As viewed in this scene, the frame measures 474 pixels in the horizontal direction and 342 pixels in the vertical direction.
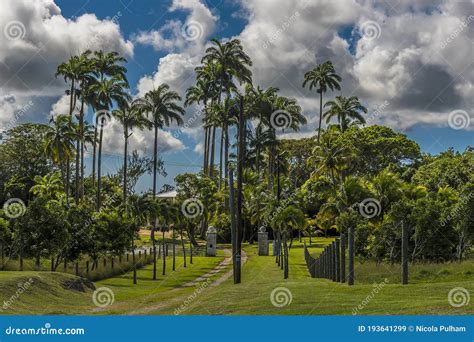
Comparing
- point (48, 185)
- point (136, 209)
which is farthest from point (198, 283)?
point (48, 185)

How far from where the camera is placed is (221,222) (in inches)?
3300

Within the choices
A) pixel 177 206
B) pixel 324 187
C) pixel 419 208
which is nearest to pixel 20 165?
pixel 177 206

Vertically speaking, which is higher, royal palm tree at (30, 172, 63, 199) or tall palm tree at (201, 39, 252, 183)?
tall palm tree at (201, 39, 252, 183)

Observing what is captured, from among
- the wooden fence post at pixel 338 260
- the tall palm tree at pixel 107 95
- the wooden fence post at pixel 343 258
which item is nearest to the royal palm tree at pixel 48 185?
the tall palm tree at pixel 107 95

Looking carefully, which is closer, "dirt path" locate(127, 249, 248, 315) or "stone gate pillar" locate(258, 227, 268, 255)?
"dirt path" locate(127, 249, 248, 315)

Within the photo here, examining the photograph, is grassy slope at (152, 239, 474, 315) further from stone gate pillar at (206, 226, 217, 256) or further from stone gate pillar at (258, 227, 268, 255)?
stone gate pillar at (206, 226, 217, 256)

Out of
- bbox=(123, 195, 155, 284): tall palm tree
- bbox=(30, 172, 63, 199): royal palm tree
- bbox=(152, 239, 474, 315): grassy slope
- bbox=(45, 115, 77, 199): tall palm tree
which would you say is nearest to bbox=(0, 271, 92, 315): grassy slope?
bbox=(152, 239, 474, 315): grassy slope

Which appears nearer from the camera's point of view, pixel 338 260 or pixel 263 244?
pixel 338 260

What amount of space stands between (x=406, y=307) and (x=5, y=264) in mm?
27696

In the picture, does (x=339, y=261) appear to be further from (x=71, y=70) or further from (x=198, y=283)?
(x=71, y=70)

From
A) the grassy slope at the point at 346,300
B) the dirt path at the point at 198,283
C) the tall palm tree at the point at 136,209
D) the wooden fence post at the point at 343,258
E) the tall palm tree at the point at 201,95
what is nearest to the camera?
the grassy slope at the point at 346,300

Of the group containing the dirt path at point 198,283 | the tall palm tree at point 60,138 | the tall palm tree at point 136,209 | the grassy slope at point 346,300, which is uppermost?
the tall palm tree at point 60,138

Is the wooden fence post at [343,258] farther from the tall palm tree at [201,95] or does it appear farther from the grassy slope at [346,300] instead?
the tall palm tree at [201,95]

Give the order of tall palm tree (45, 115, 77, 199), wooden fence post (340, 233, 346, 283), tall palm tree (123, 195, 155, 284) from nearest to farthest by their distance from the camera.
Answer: wooden fence post (340, 233, 346, 283) → tall palm tree (123, 195, 155, 284) → tall palm tree (45, 115, 77, 199)
